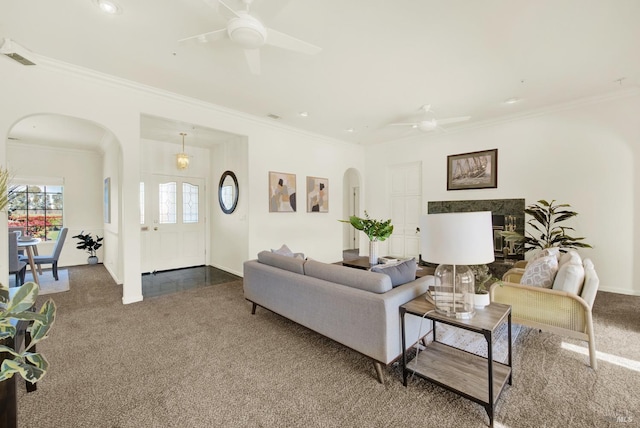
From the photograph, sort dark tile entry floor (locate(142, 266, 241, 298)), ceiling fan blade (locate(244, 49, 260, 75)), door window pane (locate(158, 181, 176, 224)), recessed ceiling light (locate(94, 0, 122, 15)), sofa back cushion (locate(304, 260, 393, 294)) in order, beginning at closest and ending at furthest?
sofa back cushion (locate(304, 260, 393, 294)), recessed ceiling light (locate(94, 0, 122, 15)), ceiling fan blade (locate(244, 49, 260, 75)), dark tile entry floor (locate(142, 266, 241, 298)), door window pane (locate(158, 181, 176, 224))

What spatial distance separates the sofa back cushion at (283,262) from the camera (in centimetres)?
287

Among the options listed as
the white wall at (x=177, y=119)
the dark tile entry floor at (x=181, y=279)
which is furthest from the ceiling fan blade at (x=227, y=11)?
the dark tile entry floor at (x=181, y=279)

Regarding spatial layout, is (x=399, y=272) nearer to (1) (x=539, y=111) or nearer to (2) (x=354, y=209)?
(1) (x=539, y=111)

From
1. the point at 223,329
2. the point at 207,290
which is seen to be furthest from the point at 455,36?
the point at 207,290

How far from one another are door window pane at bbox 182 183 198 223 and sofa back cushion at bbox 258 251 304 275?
3602mm

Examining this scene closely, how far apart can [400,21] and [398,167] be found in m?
4.47

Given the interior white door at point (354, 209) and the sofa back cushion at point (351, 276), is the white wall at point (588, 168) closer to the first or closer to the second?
the interior white door at point (354, 209)

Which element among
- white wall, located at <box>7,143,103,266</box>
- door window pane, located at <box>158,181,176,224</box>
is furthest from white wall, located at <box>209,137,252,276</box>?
white wall, located at <box>7,143,103,266</box>

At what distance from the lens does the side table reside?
1698 millimetres

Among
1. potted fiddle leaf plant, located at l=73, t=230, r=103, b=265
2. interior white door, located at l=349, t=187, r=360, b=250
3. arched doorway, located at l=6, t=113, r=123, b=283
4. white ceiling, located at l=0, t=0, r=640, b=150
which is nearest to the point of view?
white ceiling, located at l=0, t=0, r=640, b=150

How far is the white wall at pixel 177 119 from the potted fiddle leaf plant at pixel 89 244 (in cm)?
67

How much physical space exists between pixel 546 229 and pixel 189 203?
271 inches

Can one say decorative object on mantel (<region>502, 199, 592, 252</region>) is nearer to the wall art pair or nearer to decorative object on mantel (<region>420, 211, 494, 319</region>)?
decorative object on mantel (<region>420, 211, 494, 319</region>)

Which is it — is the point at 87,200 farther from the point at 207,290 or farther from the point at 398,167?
the point at 398,167
